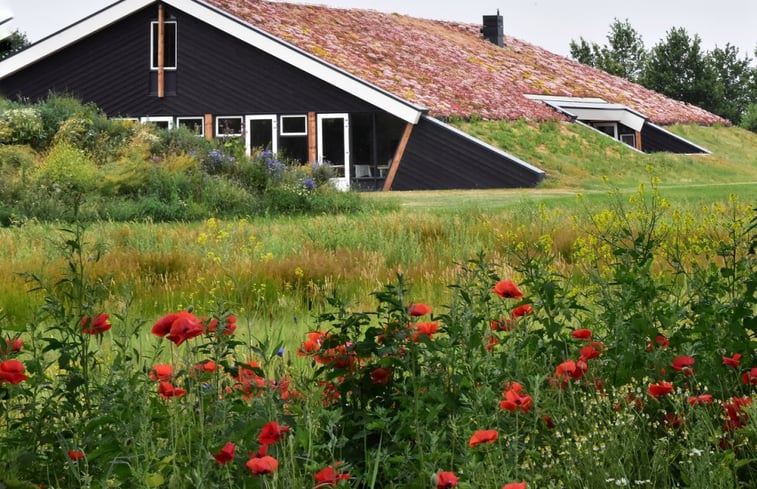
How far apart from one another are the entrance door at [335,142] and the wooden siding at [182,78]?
0.35m

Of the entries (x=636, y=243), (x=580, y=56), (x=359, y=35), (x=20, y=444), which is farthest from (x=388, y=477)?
(x=580, y=56)

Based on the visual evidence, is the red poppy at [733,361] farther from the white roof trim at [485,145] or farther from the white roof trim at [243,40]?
the white roof trim at [243,40]

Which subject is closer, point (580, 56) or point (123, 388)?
point (123, 388)

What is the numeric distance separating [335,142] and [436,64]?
596cm

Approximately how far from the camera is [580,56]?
68562mm

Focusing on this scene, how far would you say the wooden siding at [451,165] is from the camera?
26.2 metres

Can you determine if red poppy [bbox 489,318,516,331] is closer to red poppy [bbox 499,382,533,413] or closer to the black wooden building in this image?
red poppy [bbox 499,382,533,413]

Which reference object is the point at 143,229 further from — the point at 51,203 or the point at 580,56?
the point at 580,56

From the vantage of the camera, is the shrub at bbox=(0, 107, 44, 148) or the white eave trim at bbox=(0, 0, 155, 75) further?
the white eave trim at bbox=(0, 0, 155, 75)

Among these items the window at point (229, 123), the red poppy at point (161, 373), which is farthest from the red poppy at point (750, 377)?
the window at point (229, 123)

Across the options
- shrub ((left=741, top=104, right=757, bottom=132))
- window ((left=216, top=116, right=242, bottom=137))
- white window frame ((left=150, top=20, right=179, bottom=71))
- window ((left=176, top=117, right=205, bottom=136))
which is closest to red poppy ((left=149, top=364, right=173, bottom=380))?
window ((left=216, top=116, right=242, bottom=137))

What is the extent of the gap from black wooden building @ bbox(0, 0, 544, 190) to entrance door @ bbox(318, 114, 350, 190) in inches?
1.1

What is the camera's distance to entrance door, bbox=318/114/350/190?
2931 centimetres

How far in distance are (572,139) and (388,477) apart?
27866 mm
